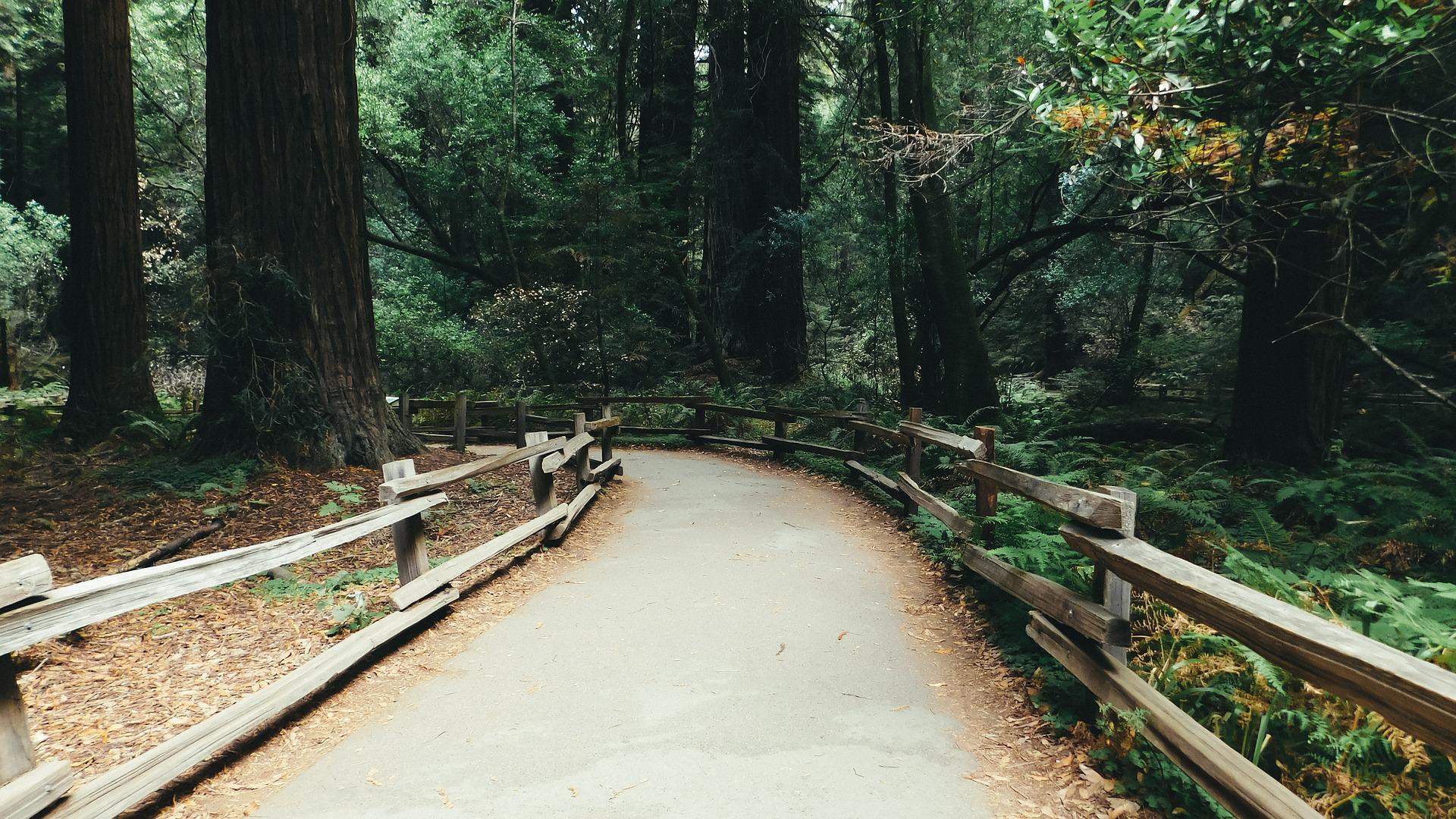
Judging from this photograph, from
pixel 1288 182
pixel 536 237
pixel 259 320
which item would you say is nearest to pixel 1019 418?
pixel 1288 182

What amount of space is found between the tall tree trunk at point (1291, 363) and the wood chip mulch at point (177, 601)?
896 cm

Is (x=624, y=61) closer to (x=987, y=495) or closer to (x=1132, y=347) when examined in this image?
(x=1132, y=347)

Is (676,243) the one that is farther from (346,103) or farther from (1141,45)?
(1141,45)

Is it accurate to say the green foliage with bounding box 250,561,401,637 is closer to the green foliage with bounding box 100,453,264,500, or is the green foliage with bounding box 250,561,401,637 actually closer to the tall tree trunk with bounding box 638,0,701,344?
the green foliage with bounding box 100,453,264,500

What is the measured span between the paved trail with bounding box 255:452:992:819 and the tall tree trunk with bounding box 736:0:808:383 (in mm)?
13743

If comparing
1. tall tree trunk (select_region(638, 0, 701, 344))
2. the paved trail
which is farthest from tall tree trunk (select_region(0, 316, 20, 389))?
the paved trail

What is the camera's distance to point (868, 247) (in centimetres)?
1698

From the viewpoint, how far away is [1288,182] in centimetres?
562

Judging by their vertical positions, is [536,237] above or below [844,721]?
above

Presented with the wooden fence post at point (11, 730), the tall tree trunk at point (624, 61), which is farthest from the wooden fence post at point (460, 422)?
the wooden fence post at point (11, 730)

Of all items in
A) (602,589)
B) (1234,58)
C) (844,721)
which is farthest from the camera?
(602,589)

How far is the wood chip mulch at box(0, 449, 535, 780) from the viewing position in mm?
4383

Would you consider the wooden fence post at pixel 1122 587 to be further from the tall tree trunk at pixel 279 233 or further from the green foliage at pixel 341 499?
the tall tree trunk at pixel 279 233

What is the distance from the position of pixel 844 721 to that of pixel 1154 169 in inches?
227
